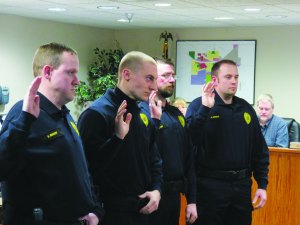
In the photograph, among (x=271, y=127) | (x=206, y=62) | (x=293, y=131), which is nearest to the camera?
(x=271, y=127)

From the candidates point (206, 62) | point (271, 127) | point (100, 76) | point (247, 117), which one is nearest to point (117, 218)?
point (247, 117)

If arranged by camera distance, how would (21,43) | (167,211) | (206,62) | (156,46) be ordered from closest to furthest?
1. (167,211)
2. (21,43)
3. (206,62)
4. (156,46)

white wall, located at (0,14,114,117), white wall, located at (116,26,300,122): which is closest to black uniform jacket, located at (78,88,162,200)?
white wall, located at (0,14,114,117)

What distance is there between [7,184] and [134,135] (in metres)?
0.71

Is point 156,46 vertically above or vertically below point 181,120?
above

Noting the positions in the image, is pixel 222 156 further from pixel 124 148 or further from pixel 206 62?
pixel 206 62

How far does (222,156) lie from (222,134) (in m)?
0.14

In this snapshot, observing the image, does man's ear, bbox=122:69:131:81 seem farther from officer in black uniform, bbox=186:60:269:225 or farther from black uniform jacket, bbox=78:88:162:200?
officer in black uniform, bbox=186:60:269:225

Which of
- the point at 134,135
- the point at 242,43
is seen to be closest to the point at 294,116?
the point at 242,43

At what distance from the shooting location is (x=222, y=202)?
10.9ft

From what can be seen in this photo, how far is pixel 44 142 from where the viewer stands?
6.91 ft

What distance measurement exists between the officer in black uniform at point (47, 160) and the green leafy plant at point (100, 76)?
6.68m

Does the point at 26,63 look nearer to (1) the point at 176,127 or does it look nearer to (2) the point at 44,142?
(1) the point at 176,127

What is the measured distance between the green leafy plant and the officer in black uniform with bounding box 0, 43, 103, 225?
6.68m
